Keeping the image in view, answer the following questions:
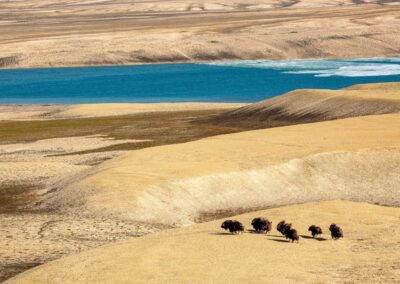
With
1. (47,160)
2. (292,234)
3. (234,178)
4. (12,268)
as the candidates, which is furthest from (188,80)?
(292,234)

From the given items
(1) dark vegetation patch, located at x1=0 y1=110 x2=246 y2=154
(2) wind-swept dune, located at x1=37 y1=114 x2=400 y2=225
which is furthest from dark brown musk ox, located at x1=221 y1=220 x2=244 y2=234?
(1) dark vegetation patch, located at x1=0 y1=110 x2=246 y2=154

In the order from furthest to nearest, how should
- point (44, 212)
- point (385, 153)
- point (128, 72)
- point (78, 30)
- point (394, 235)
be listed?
point (78, 30) < point (128, 72) < point (385, 153) < point (44, 212) < point (394, 235)

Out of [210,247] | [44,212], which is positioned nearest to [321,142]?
[44,212]

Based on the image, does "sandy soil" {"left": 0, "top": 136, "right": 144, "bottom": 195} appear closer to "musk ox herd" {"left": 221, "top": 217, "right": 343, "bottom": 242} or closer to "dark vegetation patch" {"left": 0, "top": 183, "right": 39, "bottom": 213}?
"dark vegetation patch" {"left": 0, "top": 183, "right": 39, "bottom": 213}

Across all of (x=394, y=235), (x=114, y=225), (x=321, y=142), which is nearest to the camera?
(x=394, y=235)

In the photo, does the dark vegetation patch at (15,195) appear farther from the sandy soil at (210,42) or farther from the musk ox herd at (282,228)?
the sandy soil at (210,42)

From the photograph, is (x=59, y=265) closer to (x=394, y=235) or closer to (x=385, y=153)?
(x=394, y=235)

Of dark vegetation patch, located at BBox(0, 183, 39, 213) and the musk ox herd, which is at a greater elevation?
the musk ox herd
